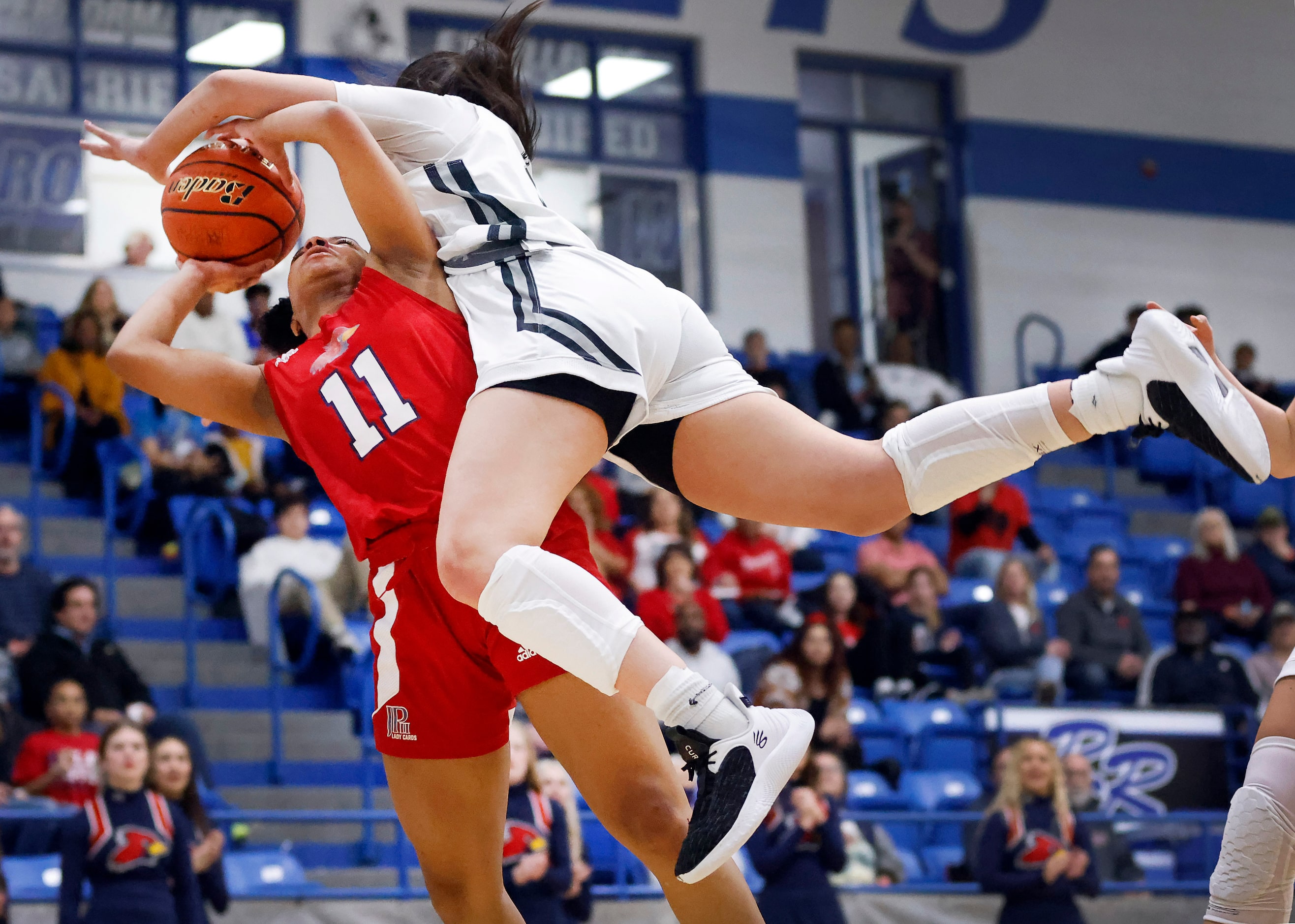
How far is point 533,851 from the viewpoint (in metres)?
6.42

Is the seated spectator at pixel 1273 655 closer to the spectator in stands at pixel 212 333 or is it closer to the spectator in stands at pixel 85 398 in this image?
the spectator in stands at pixel 212 333

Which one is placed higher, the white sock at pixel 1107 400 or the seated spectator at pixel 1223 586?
the white sock at pixel 1107 400

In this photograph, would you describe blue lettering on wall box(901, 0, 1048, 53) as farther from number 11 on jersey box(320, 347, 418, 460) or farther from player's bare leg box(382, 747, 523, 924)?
player's bare leg box(382, 747, 523, 924)

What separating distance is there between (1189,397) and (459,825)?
5.37 feet

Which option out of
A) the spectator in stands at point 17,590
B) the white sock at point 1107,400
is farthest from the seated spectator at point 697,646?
the white sock at point 1107,400

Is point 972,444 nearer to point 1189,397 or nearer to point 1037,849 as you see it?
point 1189,397

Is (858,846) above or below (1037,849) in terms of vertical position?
below

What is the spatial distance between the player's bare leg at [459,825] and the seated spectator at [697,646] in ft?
16.9

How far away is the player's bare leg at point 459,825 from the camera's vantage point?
10.6 ft

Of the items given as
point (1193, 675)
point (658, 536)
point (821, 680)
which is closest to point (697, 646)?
point (821, 680)

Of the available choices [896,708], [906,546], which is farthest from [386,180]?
[906,546]

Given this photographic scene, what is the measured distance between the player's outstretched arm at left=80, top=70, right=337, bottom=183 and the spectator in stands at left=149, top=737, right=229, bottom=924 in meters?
3.72

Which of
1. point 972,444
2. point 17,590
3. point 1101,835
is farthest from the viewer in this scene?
point 1101,835

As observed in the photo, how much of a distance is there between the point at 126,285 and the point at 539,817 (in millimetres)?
6652
